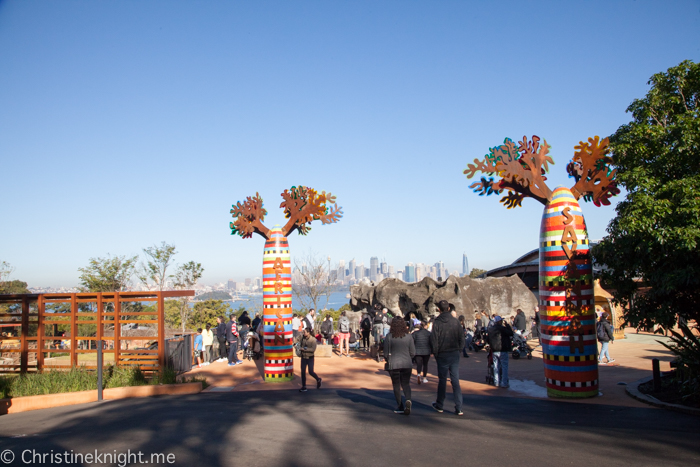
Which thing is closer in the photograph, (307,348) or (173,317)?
(307,348)

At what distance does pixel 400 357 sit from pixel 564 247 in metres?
4.33

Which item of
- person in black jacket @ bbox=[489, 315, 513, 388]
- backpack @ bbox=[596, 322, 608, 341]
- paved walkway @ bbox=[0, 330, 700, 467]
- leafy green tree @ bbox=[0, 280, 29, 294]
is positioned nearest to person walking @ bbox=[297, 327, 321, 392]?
paved walkway @ bbox=[0, 330, 700, 467]

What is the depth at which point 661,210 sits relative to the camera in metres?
9.04

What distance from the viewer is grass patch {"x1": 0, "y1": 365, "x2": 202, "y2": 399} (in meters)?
11.1

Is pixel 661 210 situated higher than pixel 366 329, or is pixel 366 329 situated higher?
pixel 661 210

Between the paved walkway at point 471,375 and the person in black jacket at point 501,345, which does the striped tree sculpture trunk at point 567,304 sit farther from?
the person in black jacket at point 501,345

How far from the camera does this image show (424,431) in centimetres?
732

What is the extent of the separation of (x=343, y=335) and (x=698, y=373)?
12102 millimetres

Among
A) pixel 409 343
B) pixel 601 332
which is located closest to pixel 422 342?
pixel 409 343

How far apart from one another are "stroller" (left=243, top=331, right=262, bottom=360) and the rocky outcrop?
31.8 ft

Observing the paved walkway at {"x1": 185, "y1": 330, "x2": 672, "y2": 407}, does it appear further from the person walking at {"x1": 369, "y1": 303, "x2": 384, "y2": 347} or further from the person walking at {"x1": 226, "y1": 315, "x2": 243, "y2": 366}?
the person walking at {"x1": 369, "y1": 303, "x2": 384, "y2": 347}

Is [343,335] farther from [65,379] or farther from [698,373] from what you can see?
[698,373]

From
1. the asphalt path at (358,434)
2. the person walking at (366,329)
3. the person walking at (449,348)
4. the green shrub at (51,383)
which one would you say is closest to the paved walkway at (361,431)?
the asphalt path at (358,434)

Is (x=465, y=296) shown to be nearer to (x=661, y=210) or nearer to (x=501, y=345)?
(x=501, y=345)
